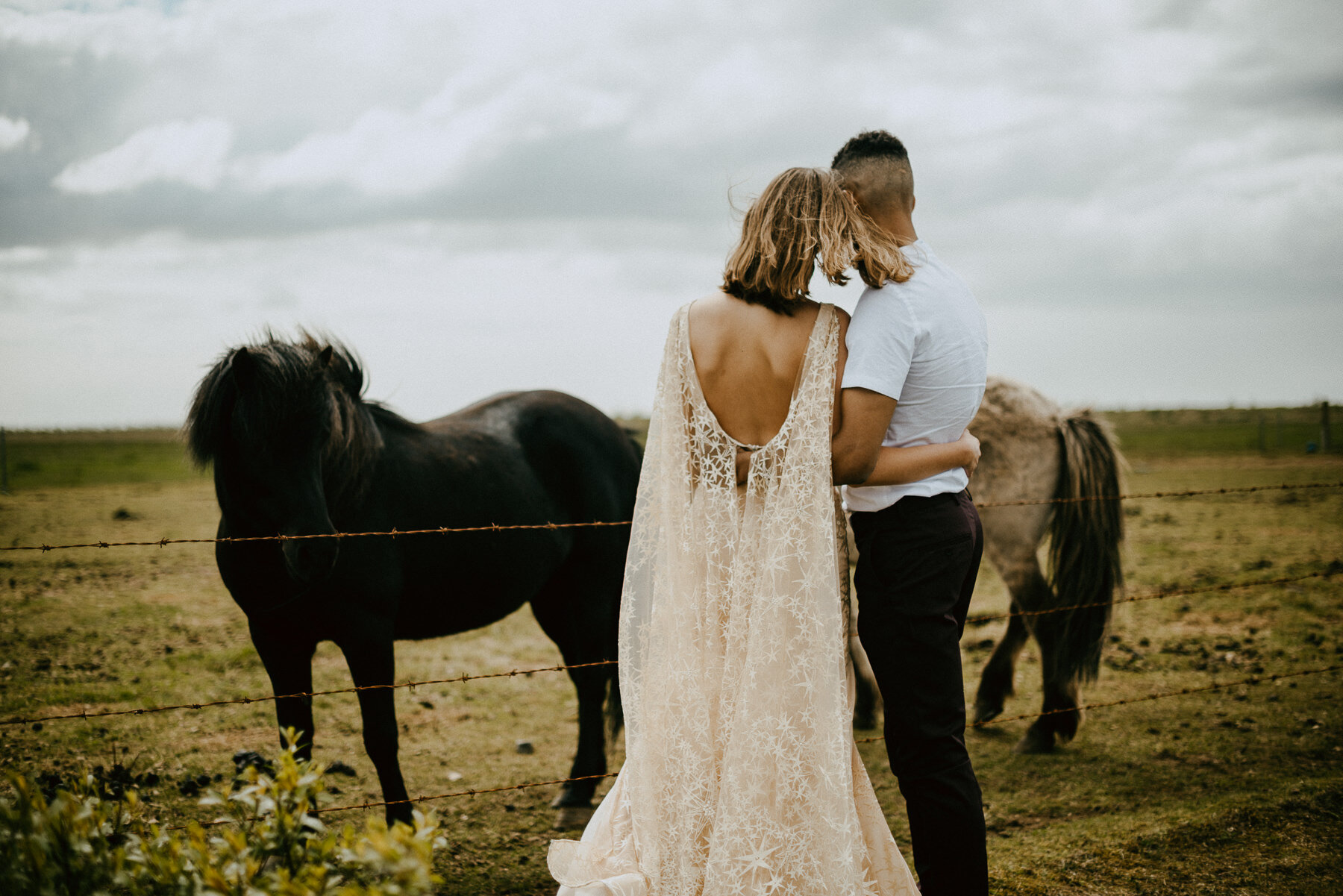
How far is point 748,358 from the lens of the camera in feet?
6.11

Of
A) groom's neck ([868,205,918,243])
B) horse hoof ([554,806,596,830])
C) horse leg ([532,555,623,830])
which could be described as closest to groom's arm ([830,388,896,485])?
groom's neck ([868,205,918,243])

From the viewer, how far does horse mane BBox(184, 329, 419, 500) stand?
271cm

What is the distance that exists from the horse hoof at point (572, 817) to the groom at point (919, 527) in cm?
214

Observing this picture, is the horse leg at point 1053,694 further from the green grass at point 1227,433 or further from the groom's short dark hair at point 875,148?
the green grass at point 1227,433

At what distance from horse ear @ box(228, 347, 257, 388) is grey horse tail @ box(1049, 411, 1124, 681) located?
3.92 m

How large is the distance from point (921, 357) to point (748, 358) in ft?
1.25

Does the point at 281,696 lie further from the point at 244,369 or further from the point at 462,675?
the point at 462,675

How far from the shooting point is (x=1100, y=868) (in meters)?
2.96

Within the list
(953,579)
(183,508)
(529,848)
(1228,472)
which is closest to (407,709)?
(529,848)

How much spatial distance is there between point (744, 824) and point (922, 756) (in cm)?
43

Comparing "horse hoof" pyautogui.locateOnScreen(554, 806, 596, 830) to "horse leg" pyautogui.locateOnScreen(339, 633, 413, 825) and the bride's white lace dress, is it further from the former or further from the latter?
the bride's white lace dress

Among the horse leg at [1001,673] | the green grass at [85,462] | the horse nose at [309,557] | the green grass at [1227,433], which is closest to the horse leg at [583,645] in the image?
the horse nose at [309,557]

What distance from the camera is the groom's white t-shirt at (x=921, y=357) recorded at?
1760 mm

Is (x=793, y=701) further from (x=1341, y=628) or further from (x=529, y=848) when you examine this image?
(x=1341, y=628)
